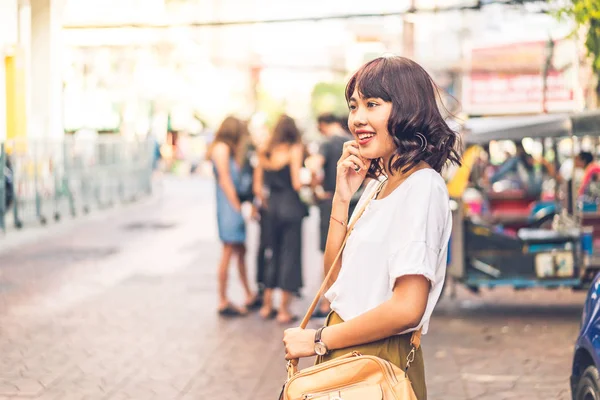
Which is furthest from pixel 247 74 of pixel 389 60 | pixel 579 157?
pixel 389 60

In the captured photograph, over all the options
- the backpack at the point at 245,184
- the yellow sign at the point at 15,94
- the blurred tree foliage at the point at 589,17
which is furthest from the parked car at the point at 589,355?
the yellow sign at the point at 15,94

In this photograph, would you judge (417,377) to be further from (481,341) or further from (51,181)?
(51,181)

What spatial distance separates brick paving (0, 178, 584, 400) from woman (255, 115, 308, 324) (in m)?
0.33

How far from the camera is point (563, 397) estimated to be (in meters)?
6.38

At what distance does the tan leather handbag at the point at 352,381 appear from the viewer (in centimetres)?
240

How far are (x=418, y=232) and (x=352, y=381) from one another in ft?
1.26

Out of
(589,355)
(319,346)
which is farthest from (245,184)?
(319,346)

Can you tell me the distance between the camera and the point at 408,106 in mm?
2518

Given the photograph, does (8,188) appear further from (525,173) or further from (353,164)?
(353,164)

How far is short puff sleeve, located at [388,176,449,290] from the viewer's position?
2.42m

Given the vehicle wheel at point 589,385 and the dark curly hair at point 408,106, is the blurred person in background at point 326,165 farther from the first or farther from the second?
the dark curly hair at point 408,106

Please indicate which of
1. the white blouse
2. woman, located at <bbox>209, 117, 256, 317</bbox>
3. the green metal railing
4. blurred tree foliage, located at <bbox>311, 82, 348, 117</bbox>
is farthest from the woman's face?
blurred tree foliage, located at <bbox>311, 82, 348, 117</bbox>

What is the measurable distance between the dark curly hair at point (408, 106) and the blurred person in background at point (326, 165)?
6.51m

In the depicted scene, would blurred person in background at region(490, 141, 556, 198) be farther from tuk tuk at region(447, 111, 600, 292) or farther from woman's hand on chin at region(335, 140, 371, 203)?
woman's hand on chin at region(335, 140, 371, 203)
